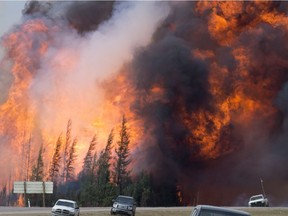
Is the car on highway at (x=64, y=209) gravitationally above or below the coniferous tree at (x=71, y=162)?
below

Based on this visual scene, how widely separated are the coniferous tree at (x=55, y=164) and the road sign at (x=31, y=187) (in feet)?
98.7

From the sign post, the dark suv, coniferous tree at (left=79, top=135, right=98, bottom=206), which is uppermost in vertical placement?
coniferous tree at (left=79, top=135, right=98, bottom=206)

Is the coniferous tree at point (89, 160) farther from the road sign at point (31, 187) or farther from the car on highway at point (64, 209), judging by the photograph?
the car on highway at point (64, 209)

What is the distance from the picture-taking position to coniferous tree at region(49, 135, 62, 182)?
10620 centimetres

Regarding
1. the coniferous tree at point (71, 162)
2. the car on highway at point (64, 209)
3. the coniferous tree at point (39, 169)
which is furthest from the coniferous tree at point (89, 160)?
the car on highway at point (64, 209)

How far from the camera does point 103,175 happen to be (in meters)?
106

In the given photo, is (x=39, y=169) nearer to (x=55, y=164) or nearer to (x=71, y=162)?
(x=55, y=164)

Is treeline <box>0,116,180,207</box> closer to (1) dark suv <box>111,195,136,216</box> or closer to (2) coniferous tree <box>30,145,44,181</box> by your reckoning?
(2) coniferous tree <box>30,145,44,181</box>

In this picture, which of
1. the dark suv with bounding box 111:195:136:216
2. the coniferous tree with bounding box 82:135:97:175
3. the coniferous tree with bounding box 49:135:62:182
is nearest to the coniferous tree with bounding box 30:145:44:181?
the coniferous tree with bounding box 49:135:62:182

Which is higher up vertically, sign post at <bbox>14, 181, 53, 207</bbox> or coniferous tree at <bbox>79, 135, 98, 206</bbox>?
coniferous tree at <bbox>79, 135, 98, 206</bbox>

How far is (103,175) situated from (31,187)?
3189 centimetres

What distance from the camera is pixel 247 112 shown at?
118688 millimetres

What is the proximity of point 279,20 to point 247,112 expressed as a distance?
21569 millimetres

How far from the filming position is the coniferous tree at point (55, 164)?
348 feet
